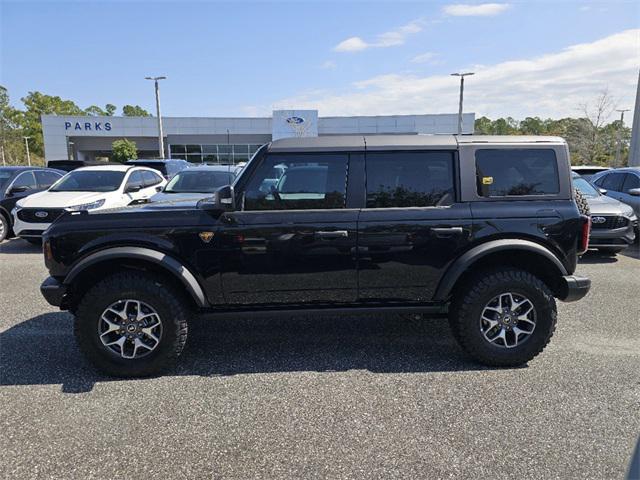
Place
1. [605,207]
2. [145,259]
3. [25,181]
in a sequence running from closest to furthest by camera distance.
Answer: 1. [145,259]
2. [605,207]
3. [25,181]

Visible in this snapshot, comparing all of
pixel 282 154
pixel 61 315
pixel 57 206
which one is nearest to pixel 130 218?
pixel 282 154

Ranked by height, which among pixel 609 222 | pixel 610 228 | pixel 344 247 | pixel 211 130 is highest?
pixel 211 130

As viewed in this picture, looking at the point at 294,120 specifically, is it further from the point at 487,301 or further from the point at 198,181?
the point at 487,301

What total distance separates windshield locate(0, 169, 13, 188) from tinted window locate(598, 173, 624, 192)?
45.9 ft

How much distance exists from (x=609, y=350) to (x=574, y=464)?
195 cm

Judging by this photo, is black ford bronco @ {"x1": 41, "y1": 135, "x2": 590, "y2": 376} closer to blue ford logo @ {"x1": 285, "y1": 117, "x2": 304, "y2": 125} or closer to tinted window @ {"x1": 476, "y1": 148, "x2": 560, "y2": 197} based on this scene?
tinted window @ {"x1": 476, "y1": 148, "x2": 560, "y2": 197}

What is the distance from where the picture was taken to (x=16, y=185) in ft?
32.0

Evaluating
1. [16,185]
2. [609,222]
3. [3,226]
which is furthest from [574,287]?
[16,185]

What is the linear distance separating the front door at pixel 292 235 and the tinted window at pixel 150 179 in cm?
740

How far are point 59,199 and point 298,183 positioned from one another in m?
6.98

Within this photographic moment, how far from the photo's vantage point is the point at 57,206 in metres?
8.14

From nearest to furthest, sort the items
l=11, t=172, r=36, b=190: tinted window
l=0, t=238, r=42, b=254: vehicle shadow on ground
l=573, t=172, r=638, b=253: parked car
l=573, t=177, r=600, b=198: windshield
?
l=573, t=172, r=638, b=253: parked car, l=0, t=238, r=42, b=254: vehicle shadow on ground, l=573, t=177, r=600, b=198: windshield, l=11, t=172, r=36, b=190: tinted window

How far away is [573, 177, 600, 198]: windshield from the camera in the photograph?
8.59m

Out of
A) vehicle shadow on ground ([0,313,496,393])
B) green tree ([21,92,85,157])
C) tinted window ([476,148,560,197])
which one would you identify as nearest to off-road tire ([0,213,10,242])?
vehicle shadow on ground ([0,313,496,393])
